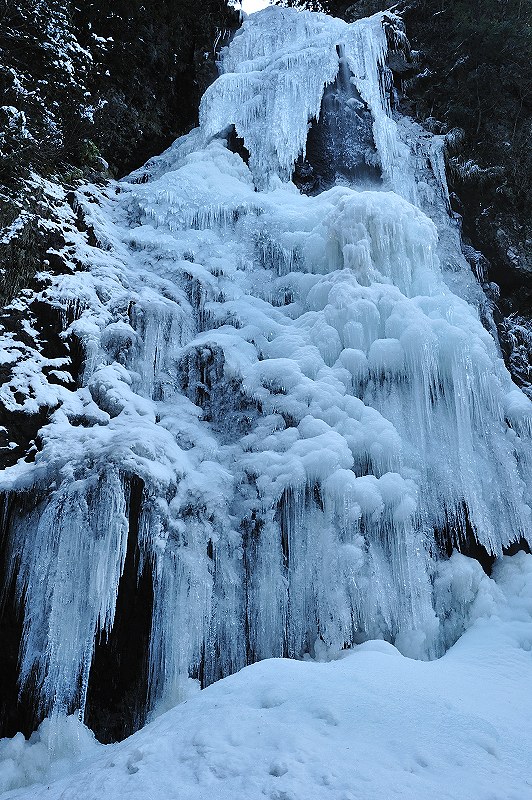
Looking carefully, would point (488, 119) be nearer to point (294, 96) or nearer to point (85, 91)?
point (294, 96)

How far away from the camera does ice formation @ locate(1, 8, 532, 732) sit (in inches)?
190

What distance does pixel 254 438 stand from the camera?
6.00 meters

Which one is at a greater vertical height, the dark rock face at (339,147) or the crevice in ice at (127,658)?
the dark rock face at (339,147)

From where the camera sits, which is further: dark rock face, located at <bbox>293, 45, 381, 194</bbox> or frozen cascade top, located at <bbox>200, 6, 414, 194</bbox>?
dark rock face, located at <bbox>293, 45, 381, 194</bbox>

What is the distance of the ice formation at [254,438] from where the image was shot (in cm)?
482

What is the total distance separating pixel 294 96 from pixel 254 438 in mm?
8620

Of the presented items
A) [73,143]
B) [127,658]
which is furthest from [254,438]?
[73,143]

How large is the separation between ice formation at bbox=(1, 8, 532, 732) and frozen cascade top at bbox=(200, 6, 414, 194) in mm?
2584

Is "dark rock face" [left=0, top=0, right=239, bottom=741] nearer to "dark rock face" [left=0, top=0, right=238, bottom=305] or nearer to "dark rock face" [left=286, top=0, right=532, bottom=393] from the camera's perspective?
"dark rock face" [left=0, top=0, right=238, bottom=305]

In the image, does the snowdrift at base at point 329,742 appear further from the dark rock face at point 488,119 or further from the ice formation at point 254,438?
the dark rock face at point 488,119

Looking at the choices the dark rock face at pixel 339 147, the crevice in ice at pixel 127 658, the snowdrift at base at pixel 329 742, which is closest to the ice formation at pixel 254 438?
Answer: the crevice in ice at pixel 127 658

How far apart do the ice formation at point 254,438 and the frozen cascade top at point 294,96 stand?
2584 mm

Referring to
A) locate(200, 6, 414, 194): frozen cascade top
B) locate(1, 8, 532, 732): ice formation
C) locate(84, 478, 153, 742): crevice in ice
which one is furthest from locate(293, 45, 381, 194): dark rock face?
locate(84, 478, 153, 742): crevice in ice

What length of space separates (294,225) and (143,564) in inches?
→ 215
